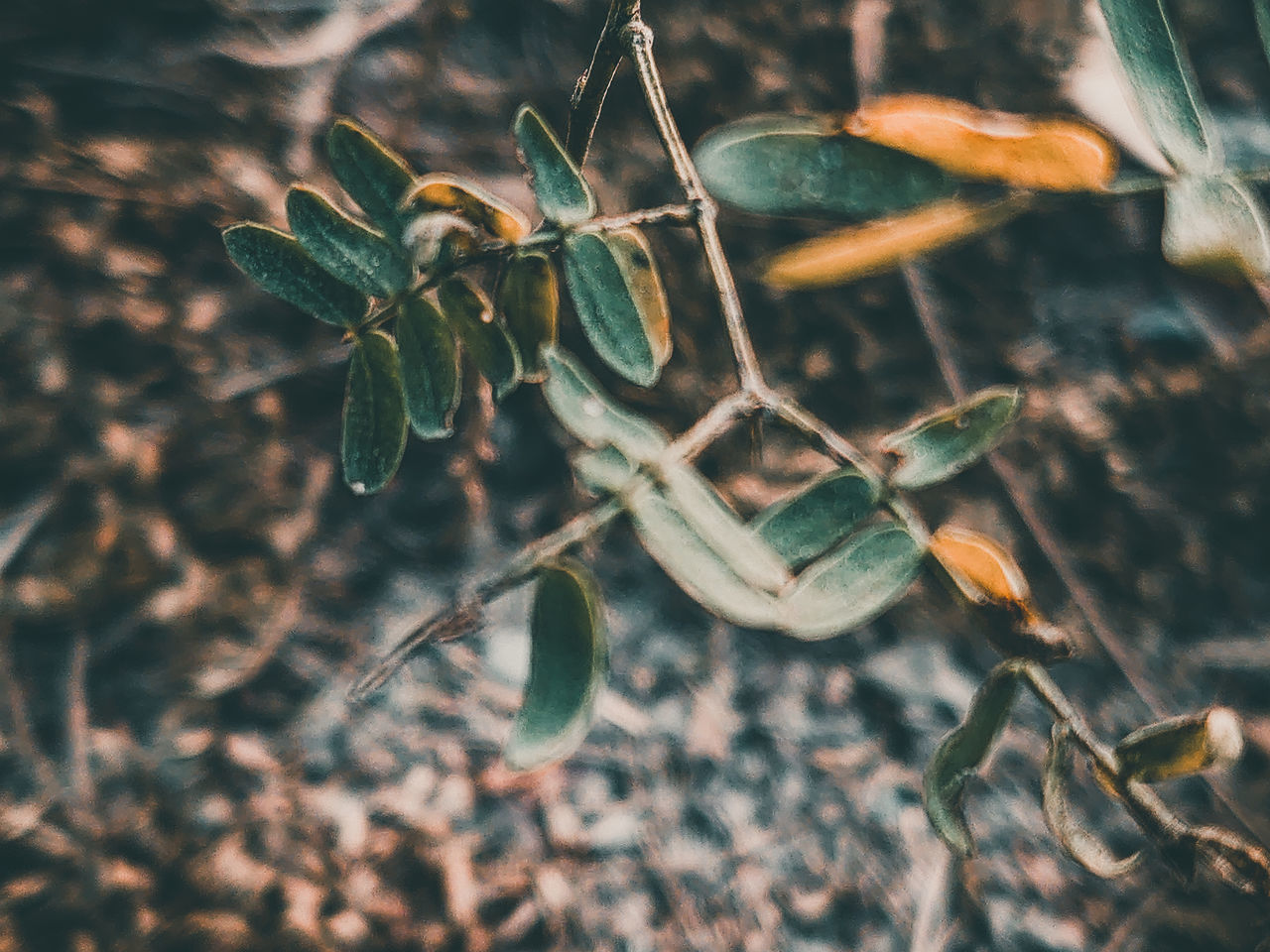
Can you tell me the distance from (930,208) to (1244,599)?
741mm

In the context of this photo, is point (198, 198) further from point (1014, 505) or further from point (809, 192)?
point (1014, 505)

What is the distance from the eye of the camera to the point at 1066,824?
37 centimetres

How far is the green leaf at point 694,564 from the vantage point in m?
0.35

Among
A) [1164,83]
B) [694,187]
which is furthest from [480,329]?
[1164,83]

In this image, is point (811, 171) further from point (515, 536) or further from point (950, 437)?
point (515, 536)

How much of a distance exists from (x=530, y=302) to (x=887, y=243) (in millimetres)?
205

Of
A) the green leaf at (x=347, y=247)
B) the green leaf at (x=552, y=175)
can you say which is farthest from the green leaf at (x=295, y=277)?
the green leaf at (x=552, y=175)

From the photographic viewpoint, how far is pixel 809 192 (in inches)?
15.8

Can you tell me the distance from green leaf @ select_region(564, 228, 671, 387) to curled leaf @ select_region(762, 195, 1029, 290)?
68 millimetres

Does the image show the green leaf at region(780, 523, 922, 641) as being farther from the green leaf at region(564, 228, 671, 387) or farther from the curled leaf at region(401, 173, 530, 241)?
the curled leaf at region(401, 173, 530, 241)

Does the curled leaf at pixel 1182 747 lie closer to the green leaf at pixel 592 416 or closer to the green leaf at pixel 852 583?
the green leaf at pixel 852 583

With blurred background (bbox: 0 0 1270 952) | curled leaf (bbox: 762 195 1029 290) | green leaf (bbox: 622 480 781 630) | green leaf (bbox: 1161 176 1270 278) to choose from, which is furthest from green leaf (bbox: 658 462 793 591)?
blurred background (bbox: 0 0 1270 952)

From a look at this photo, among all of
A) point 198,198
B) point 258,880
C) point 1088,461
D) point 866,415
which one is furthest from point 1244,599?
point 198,198

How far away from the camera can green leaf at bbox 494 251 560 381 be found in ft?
1.48
